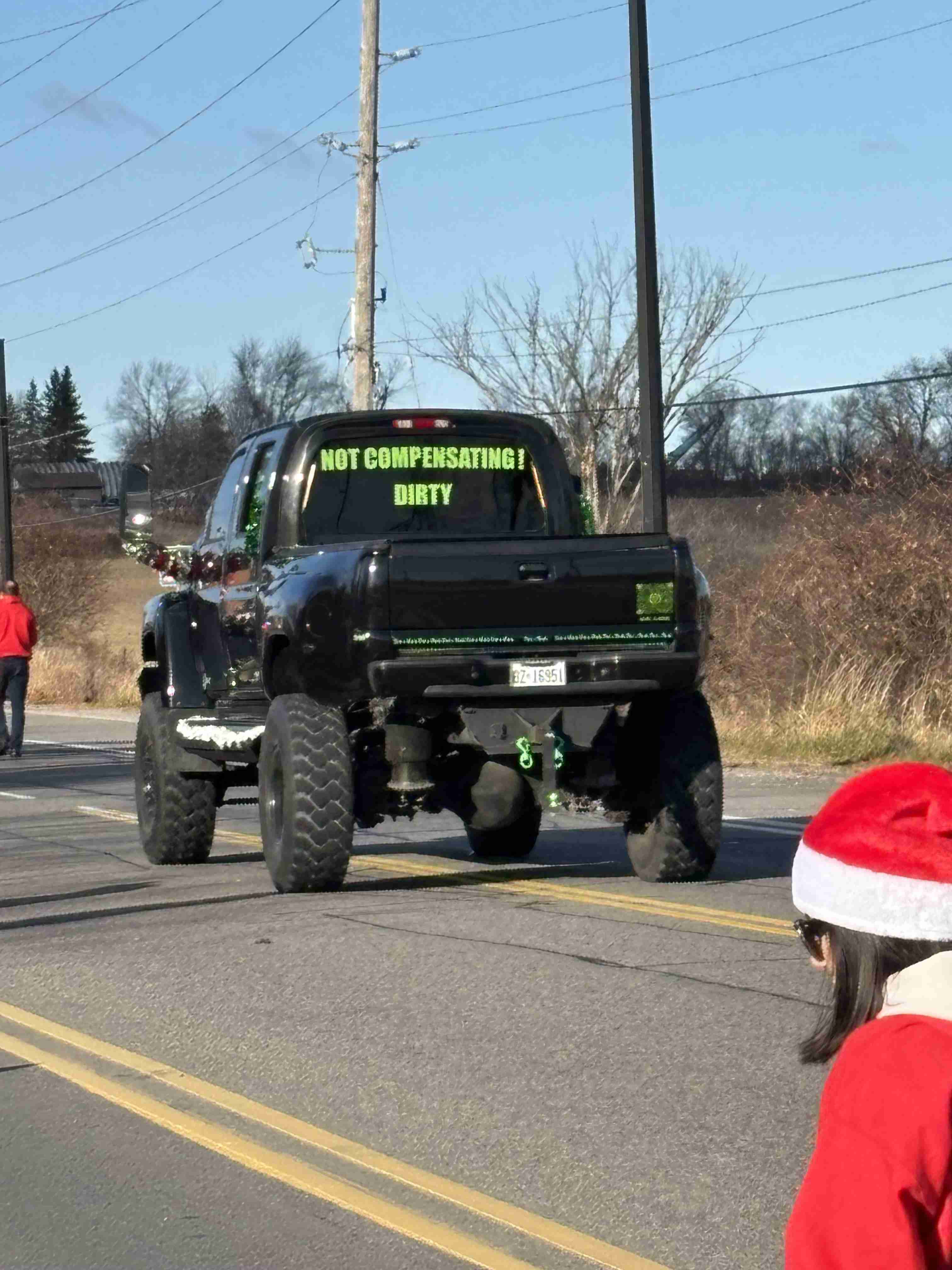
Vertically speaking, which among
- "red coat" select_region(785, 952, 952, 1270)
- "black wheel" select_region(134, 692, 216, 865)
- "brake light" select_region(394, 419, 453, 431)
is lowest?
"black wheel" select_region(134, 692, 216, 865)

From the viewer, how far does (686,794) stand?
10344 mm

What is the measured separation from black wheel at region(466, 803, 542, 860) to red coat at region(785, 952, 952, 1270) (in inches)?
397

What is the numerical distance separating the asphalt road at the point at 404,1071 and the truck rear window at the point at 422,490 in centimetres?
198

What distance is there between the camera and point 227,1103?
6121mm

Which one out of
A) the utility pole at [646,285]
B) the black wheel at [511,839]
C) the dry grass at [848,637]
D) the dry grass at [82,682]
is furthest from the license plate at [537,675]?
the dry grass at [82,682]

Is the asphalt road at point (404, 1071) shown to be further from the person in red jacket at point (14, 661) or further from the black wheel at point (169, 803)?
the person in red jacket at point (14, 661)

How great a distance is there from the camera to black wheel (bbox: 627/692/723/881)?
1036 cm

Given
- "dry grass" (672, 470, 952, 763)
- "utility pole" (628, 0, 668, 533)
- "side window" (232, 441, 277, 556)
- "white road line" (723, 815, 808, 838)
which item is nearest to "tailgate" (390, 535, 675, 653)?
"side window" (232, 441, 277, 556)

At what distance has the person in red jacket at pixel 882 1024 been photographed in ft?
6.62

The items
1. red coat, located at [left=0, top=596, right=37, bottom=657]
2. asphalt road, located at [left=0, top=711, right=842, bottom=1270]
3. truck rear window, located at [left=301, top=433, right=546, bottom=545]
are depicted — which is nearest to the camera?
asphalt road, located at [left=0, top=711, right=842, bottom=1270]

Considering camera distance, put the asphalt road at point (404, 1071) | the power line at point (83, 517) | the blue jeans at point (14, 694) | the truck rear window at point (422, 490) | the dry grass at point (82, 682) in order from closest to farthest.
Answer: the asphalt road at point (404, 1071) < the truck rear window at point (422, 490) < the blue jeans at point (14, 694) < the dry grass at point (82, 682) < the power line at point (83, 517)

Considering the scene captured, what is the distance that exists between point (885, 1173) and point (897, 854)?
408 millimetres

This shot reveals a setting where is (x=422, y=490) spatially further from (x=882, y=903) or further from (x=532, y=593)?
(x=882, y=903)

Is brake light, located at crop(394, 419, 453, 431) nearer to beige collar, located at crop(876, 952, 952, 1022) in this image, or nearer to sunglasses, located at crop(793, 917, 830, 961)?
sunglasses, located at crop(793, 917, 830, 961)
